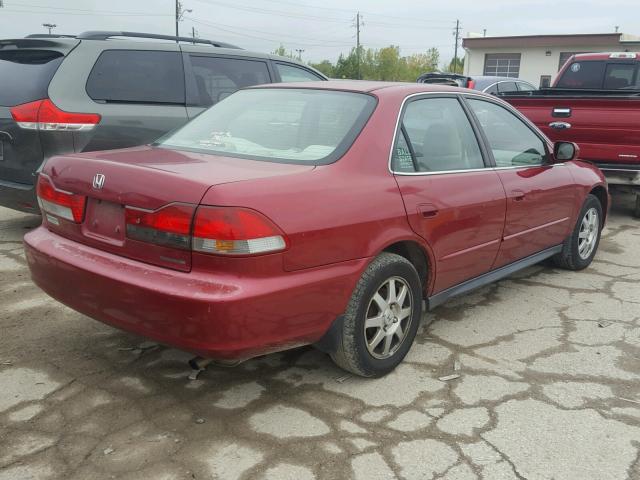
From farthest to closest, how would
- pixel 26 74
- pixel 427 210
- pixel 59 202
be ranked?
pixel 26 74 → pixel 427 210 → pixel 59 202

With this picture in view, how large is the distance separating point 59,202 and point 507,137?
117 inches

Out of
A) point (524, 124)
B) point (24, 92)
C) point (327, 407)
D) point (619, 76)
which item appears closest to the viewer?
point (327, 407)

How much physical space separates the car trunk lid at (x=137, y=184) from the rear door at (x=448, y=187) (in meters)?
0.70

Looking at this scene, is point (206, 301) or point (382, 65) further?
point (382, 65)

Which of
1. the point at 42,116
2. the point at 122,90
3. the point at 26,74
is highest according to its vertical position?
the point at 26,74

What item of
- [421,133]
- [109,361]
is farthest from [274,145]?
[109,361]

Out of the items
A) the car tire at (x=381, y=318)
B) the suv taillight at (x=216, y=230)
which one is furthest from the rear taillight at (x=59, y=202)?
the car tire at (x=381, y=318)

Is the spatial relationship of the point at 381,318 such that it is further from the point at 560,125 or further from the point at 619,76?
the point at 619,76

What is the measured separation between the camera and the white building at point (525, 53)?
42.0 m

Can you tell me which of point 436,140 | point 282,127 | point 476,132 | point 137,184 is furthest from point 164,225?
point 476,132

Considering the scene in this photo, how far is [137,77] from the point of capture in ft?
18.1

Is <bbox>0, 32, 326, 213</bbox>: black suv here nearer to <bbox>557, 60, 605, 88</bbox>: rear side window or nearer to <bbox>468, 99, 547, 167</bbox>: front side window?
<bbox>468, 99, 547, 167</bbox>: front side window

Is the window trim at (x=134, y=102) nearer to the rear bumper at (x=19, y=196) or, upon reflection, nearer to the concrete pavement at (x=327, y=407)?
the rear bumper at (x=19, y=196)

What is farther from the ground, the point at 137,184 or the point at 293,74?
the point at 293,74
